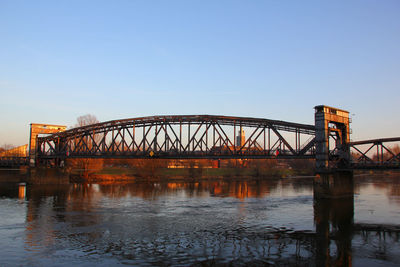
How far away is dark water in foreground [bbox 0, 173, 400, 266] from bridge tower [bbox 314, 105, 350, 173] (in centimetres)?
707

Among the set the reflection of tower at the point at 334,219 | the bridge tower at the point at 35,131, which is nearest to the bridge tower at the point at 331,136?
the reflection of tower at the point at 334,219

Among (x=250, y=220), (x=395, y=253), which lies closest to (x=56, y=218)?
(x=250, y=220)

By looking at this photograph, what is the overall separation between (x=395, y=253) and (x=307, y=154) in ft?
101

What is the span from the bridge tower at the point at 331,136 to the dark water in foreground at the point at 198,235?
707cm

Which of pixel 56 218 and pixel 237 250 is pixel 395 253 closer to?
pixel 237 250

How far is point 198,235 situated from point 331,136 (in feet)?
107

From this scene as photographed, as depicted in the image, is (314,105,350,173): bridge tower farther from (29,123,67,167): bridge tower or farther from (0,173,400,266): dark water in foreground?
(29,123,67,167): bridge tower

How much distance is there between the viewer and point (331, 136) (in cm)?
5172

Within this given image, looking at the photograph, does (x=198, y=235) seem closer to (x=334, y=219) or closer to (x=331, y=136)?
(x=334, y=219)

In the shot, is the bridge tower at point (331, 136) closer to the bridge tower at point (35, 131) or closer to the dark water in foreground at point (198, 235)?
the dark water in foreground at point (198, 235)

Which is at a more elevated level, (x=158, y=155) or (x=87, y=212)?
(x=158, y=155)

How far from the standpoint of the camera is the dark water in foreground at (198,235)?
67.1ft

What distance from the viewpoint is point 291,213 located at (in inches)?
1502

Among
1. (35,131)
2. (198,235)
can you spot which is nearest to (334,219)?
(198,235)
